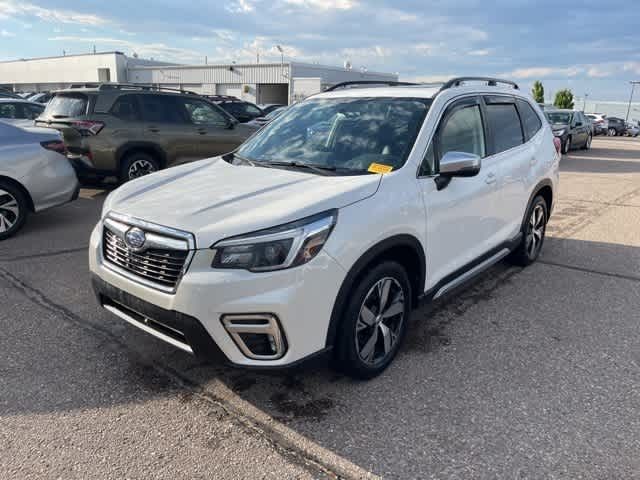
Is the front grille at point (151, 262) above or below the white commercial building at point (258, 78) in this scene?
below

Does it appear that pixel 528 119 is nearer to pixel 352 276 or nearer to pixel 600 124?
pixel 352 276

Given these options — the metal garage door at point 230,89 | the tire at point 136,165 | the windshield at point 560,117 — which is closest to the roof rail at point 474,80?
the tire at point 136,165

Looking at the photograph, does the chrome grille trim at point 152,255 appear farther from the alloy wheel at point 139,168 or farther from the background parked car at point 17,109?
the background parked car at point 17,109

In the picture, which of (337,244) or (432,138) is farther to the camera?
(432,138)

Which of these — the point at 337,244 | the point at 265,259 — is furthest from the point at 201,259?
the point at 337,244

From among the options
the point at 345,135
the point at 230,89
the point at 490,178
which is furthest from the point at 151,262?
the point at 230,89

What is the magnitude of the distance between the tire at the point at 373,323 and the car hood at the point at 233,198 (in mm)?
525

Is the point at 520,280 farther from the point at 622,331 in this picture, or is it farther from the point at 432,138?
the point at 432,138

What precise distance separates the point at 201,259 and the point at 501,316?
2.76 meters

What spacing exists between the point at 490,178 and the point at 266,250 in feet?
7.71

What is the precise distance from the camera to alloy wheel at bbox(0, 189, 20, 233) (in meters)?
5.96

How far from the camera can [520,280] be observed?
5.05 metres

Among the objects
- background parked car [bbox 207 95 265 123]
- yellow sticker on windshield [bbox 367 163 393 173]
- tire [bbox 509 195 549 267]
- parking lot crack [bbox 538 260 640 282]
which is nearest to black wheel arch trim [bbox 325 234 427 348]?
yellow sticker on windshield [bbox 367 163 393 173]

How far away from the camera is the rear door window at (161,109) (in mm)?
8586
